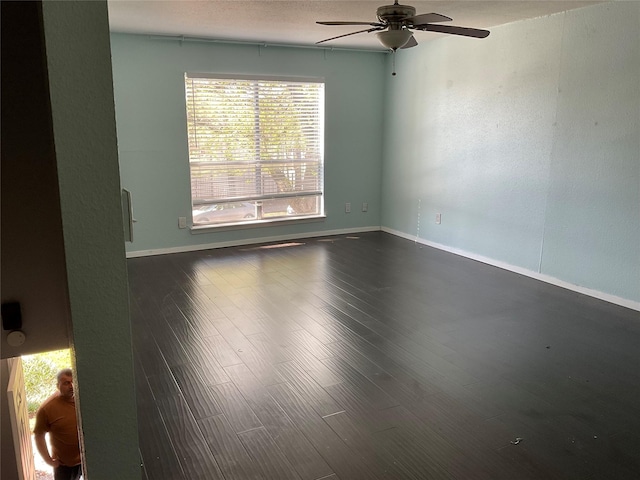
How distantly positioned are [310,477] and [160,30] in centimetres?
442

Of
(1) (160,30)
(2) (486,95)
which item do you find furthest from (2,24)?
(2) (486,95)

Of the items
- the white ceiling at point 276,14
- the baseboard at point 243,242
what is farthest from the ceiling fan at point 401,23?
the baseboard at point 243,242

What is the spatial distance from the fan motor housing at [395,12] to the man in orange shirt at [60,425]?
2610 millimetres

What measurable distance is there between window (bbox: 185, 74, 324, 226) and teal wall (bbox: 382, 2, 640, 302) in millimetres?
1199

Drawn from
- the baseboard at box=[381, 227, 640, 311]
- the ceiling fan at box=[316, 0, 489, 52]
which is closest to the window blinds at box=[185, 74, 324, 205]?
the baseboard at box=[381, 227, 640, 311]

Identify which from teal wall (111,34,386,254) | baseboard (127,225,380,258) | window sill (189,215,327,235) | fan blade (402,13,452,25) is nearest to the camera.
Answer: fan blade (402,13,452,25)

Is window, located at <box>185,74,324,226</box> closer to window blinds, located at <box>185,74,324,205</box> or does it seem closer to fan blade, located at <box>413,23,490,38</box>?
window blinds, located at <box>185,74,324,205</box>

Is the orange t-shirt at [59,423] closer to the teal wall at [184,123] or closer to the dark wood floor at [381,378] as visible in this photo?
the dark wood floor at [381,378]

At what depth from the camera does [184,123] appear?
5.54 meters

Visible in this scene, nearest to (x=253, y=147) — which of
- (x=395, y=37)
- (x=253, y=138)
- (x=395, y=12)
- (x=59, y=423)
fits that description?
(x=253, y=138)

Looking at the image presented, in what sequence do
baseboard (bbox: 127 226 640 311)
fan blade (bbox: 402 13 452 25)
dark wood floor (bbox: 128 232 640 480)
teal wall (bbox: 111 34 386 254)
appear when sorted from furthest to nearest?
teal wall (bbox: 111 34 386 254) → baseboard (bbox: 127 226 640 311) → fan blade (bbox: 402 13 452 25) → dark wood floor (bbox: 128 232 640 480)

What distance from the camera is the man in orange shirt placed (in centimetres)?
227

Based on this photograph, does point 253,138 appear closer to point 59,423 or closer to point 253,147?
point 253,147

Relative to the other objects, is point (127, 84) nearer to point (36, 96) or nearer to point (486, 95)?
point (486, 95)
